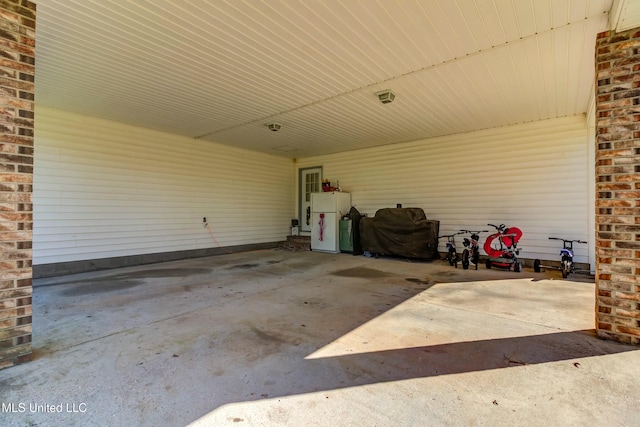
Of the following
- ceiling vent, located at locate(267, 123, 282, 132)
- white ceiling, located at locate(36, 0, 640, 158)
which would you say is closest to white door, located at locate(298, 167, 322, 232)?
ceiling vent, located at locate(267, 123, 282, 132)

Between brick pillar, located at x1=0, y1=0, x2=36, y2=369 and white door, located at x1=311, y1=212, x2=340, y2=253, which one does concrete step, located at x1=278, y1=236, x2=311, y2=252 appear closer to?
white door, located at x1=311, y1=212, x2=340, y2=253

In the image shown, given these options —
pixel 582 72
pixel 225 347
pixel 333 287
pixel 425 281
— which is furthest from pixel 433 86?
pixel 225 347

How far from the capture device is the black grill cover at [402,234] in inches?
278

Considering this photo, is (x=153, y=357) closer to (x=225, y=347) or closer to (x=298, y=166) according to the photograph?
(x=225, y=347)

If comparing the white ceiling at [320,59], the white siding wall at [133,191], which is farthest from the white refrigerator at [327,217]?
the white ceiling at [320,59]

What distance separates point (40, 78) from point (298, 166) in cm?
712

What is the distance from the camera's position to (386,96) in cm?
504

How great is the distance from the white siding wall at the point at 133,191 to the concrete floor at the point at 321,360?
1971mm

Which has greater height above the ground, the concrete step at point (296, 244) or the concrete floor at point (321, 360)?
the concrete step at point (296, 244)

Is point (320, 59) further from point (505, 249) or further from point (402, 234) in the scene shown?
point (505, 249)

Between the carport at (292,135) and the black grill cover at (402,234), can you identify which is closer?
the carport at (292,135)

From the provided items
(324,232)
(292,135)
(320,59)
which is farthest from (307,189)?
(320,59)

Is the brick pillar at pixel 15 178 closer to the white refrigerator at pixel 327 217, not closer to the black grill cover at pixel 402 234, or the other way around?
the black grill cover at pixel 402 234

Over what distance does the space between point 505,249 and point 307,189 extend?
6.25 metres
